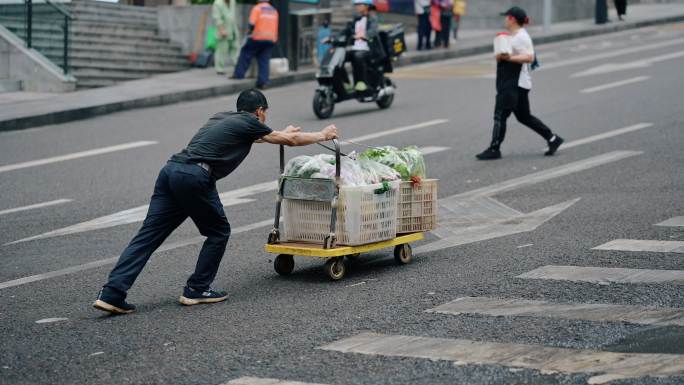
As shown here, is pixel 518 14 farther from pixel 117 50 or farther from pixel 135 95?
pixel 117 50

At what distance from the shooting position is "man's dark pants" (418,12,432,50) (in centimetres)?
3012

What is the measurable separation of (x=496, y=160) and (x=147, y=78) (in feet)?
39.3

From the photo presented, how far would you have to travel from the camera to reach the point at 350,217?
8.99m

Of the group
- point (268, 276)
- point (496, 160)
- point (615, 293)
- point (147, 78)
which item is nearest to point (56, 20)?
point (147, 78)

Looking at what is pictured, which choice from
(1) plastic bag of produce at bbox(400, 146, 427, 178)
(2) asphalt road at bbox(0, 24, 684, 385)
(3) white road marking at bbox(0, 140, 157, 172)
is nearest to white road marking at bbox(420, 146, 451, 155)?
(2) asphalt road at bbox(0, 24, 684, 385)

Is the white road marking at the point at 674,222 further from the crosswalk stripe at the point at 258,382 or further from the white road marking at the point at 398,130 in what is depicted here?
the white road marking at the point at 398,130

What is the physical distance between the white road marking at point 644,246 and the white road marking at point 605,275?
0.80m

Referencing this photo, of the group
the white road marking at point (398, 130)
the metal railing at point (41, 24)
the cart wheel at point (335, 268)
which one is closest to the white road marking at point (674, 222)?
the cart wheel at point (335, 268)

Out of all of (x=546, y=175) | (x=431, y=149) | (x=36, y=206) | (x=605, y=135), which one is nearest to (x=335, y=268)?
(x=36, y=206)

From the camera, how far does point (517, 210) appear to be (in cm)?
1193

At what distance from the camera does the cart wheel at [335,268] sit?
29.5ft

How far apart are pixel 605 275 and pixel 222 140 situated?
2.85 metres

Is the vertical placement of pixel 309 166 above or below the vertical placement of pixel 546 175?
above

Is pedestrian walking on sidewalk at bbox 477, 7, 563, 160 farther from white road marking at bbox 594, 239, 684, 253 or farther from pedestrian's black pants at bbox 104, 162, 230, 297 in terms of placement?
pedestrian's black pants at bbox 104, 162, 230, 297
